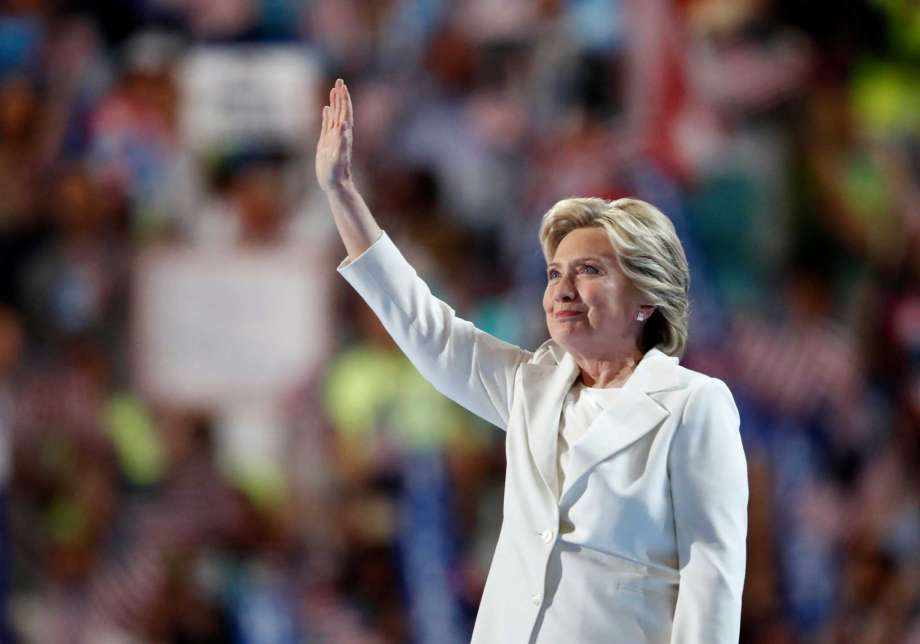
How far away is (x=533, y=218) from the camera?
20.2 feet

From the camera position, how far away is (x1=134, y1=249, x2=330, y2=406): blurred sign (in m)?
6.29

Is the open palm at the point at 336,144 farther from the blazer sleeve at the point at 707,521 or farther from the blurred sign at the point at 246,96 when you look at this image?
the blurred sign at the point at 246,96

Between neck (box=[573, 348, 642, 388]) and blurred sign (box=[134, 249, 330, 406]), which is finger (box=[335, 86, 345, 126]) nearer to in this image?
neck (box=[573, 348, 642, 388])

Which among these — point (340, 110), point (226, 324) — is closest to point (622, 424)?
point (340, 110)

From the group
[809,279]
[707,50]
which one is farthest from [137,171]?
[809,279]

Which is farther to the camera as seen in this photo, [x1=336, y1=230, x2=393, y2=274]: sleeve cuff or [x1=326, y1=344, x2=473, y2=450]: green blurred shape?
[x1=326, y1=344, x2=473, y2=450]: green blurred shape

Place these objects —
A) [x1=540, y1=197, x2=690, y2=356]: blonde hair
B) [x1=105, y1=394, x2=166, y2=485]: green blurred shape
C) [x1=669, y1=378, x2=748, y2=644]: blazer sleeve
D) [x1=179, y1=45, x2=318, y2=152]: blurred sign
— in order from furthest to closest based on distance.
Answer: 1. [x1=179, y1=45, x2=318, y2=152]: blurred sign
2. [x1=105, y1=394, x2=166, y2=485]: green blurred shape
3. [x1=540, y1=197, x2=690, y2=356]: blonde hair
4. [x1=669, y1=378, x2=748, y2=644]: blazer sleeve

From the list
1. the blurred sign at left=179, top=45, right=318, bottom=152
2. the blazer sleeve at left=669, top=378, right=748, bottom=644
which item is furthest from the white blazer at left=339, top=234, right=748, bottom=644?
the blurred sign at left=179, top=45, right=318, bottom=152

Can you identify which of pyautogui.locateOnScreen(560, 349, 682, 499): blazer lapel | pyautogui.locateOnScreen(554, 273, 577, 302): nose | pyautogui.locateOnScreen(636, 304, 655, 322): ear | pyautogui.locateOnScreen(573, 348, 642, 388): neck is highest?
Result: pyautogui.locateOnScreen(554, 273, 577, 302): nose

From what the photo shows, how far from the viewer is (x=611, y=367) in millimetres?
2256

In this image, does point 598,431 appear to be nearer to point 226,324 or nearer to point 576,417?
point 576,417

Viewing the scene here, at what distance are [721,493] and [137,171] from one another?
497cm

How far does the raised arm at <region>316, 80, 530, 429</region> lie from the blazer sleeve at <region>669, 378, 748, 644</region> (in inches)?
15.7

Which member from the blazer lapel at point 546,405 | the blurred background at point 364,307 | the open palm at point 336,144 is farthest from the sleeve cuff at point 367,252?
the blurred background at point 364,307
